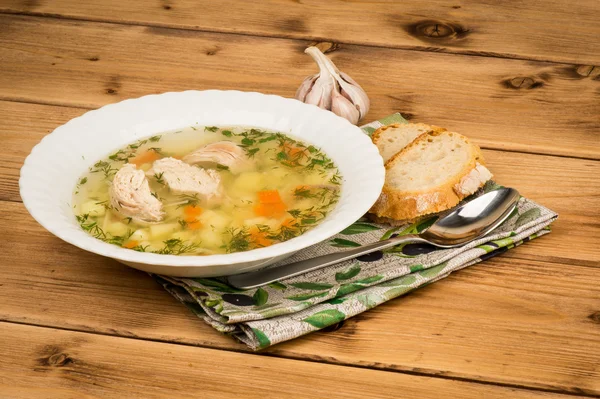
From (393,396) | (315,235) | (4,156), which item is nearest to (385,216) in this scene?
(315,235)

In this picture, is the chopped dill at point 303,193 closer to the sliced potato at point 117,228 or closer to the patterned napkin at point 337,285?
the patterned napkin at point 337,285

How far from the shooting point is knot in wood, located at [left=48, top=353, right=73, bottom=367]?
2.11m

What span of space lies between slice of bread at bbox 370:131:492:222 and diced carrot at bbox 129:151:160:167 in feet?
2.36

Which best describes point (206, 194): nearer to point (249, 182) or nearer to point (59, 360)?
point (249, 182)

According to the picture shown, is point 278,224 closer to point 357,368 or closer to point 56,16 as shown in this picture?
point 357,368

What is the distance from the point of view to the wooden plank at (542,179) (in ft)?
8.46

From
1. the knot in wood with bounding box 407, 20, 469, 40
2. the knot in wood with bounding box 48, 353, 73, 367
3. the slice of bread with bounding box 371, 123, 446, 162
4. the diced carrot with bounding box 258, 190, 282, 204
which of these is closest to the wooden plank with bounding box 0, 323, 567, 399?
the knot in wood with bounding box 48, 353, 73, 367

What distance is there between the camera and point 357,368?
83.1 inches

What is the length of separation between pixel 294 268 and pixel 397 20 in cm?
226

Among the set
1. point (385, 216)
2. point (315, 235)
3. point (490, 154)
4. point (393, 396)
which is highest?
point (490, 154)

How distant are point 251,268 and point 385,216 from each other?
0.54 meters

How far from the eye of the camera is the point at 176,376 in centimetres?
208

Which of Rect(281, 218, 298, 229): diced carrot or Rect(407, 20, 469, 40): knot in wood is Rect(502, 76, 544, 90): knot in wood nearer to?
Rect(407, 20, 469, 40): knot in wood

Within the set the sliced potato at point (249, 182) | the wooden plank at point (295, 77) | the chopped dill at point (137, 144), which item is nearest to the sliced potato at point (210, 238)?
the sliced potato at point (249, 182)
